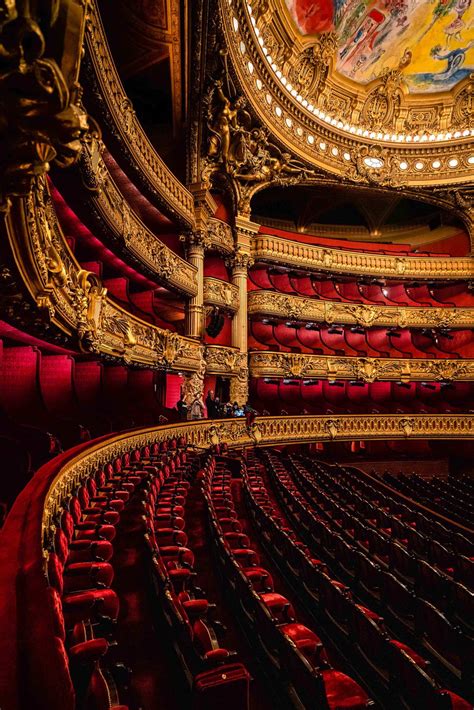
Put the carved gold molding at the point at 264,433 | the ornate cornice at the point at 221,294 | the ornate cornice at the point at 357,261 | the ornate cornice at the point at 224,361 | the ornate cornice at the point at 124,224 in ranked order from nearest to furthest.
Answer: the carved gold molding at the point at 264,433 < the ornate cornice at the point at 124,224 < the ornate cornice at the point at 224,361 < the ornate cornice at the point at 221,294 < the ornate cornice at the point at 357,261

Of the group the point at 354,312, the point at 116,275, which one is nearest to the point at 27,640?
the point at 116,275

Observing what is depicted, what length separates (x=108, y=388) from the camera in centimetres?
510

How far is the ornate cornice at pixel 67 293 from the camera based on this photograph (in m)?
1.68

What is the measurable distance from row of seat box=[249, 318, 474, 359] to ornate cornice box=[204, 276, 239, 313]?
119 centimetres

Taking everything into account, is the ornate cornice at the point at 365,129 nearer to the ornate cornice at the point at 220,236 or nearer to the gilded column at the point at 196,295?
the ornate cornice at the point at 220,236

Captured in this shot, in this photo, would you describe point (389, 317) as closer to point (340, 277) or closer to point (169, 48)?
point (340, 277)

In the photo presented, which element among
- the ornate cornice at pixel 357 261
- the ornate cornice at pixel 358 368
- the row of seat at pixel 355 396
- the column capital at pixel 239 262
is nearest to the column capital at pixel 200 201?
the column capital at pixel 239 262

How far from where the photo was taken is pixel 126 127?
452 centimetres

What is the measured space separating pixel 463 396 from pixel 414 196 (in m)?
4.65

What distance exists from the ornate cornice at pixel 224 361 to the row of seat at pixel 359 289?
6.77 ft

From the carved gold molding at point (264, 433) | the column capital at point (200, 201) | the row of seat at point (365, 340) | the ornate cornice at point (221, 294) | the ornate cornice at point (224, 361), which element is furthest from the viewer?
the row of seat at point (365, 340)

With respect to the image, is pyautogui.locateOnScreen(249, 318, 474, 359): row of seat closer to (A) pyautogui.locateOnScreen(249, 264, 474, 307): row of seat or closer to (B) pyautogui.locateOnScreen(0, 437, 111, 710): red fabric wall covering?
(A) pyautogui.locateOnScreen(249, 264, 474, 307): row of seat

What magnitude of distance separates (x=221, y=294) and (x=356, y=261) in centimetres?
349

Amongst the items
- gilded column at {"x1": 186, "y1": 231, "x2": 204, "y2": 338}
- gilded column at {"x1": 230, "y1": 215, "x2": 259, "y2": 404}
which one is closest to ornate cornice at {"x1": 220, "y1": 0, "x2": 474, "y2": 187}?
gilded column at {"x1": 230, "y1": 215, "x2": 259, "y2": 404}
